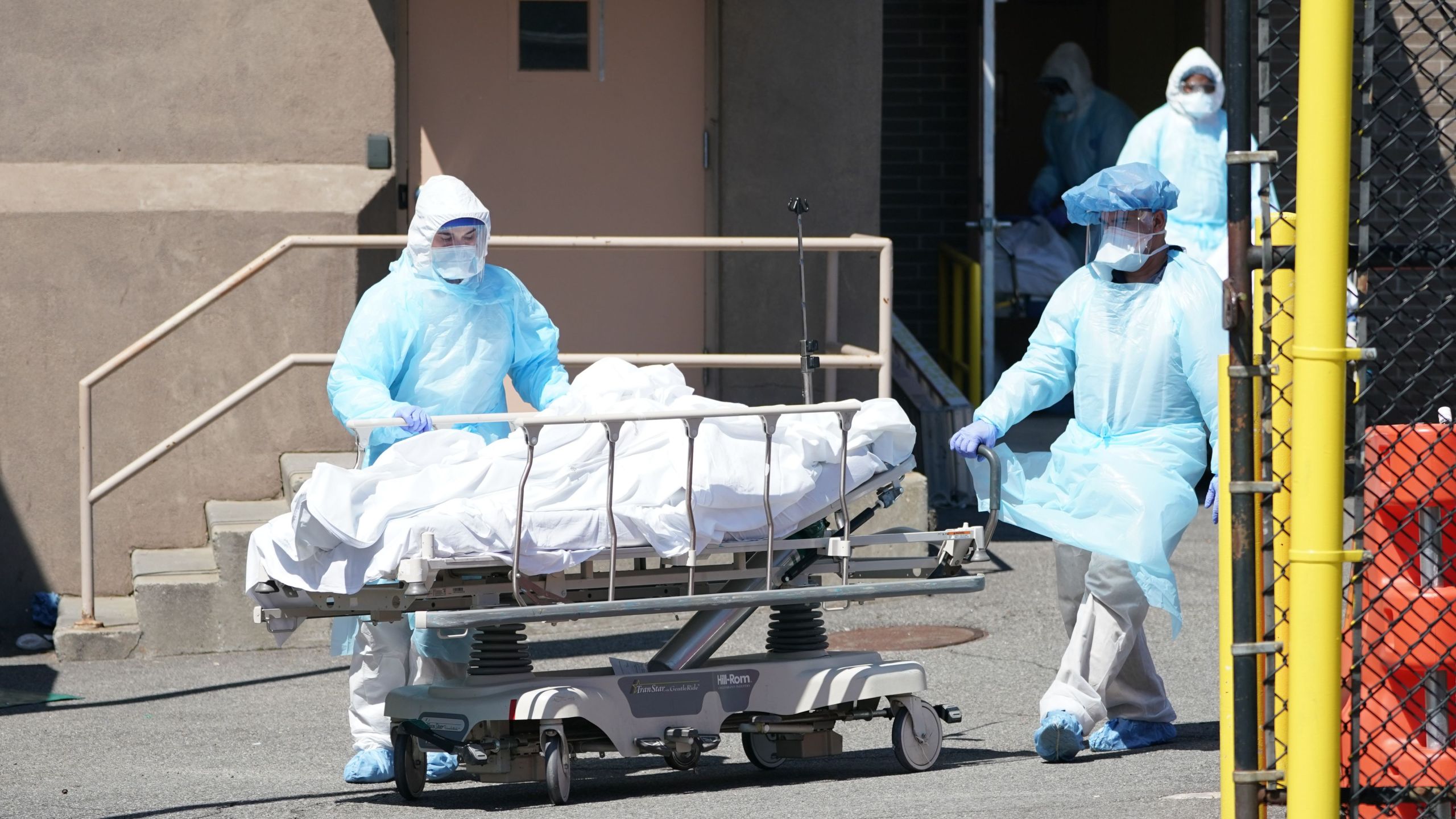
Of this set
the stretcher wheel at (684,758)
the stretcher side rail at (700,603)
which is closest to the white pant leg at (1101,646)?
the stretcher side rail at (700,603)

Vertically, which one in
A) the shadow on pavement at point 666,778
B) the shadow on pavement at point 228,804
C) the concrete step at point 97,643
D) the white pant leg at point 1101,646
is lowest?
the shadow on pavement at point 228,804

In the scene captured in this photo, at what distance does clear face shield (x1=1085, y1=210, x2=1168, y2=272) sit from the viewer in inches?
245

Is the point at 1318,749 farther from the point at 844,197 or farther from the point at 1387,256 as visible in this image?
the point at 844,197

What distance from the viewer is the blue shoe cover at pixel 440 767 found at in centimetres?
620

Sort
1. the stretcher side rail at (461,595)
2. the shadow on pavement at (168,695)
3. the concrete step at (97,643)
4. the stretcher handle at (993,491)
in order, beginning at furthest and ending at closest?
1. the concrete step at (97,643)
2. the shadow on pavement at (168,695)
3. the stretcher handle at (993,491)
4. the stretcher side rail at (461,595)

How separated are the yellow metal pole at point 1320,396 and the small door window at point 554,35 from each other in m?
6.78

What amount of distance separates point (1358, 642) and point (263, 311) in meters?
6.63

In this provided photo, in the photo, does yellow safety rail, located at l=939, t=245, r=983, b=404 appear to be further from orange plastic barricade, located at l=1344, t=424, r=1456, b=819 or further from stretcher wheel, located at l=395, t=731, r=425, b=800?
orange plastic barricade, located at l=1344, t=424, r=1456, b=819

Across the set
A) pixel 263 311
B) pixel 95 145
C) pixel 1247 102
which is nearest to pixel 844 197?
pixel 263 311

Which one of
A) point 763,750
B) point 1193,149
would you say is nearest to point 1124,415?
point 763,750

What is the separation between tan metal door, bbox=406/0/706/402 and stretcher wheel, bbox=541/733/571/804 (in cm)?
470

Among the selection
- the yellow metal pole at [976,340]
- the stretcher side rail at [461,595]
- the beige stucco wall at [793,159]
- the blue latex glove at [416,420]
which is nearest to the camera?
the stretcher side rail at [461,595]

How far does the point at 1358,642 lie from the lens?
4.07m

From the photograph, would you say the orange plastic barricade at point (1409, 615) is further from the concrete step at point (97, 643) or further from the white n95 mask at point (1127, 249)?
the concrete step at point (97, 643)
